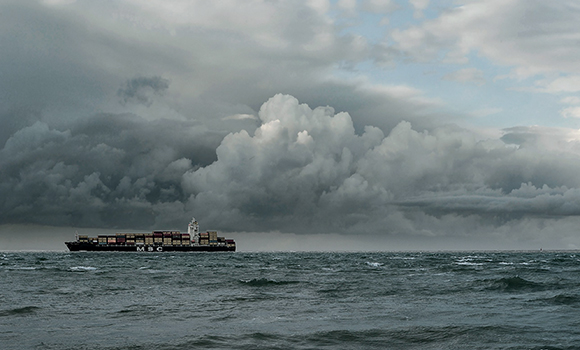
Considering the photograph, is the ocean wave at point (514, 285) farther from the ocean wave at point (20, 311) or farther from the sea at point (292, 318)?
the ocean wave at point (20, 311)

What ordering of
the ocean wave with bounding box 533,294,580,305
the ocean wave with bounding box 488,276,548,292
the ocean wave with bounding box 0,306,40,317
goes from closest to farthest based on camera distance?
the ocean wave with bounding box 0,306,40,317, the ocean wave with bounding box 533,294,580,305, the ocean wave with bounding box 488,276,548,292

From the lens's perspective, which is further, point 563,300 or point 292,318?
point 563,300

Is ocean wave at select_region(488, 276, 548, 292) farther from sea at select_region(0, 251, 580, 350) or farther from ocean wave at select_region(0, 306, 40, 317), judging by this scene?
ocean wave at select_region(0, 306, 40, 317)

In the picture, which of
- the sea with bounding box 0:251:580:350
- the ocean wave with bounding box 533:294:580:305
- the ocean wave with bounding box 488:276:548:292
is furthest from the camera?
the ocean wave with bounding box 488:276:548:292

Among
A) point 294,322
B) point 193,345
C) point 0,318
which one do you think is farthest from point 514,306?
point 0,318

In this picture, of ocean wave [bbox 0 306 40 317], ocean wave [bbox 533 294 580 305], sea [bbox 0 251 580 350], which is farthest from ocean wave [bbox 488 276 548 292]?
ocean wave [bbox 0 306 40 317]

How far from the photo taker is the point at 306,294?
39.4m

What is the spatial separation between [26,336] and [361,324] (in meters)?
15.5

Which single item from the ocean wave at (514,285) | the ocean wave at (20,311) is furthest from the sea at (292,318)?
the ocean wave at (514,285)

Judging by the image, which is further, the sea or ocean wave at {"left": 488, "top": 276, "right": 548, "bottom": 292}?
ocean wave at {"left": 488, "top": 276, "right": 548, "bottom": 292}

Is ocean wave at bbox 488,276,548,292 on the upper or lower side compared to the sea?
lower

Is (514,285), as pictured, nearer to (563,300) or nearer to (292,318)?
(563,300)

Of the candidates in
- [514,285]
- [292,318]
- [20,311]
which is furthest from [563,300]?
[20,311]

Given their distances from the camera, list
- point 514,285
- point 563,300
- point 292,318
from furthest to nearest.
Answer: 1. point 514,285
2. point 563,300
3. point 292,318
